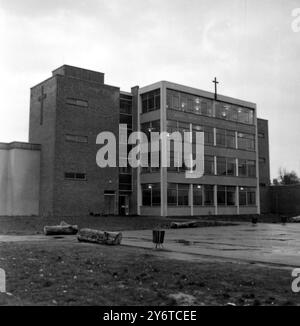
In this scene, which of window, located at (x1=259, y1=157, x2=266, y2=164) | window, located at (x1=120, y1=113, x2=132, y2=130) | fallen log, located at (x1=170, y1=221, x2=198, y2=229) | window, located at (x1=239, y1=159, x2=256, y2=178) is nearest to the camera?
fallen log, located at (x1=170, y1=221, x2=198, y2=229)

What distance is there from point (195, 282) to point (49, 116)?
145 feet

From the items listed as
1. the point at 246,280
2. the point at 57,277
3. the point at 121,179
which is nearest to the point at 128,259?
the point at 57,277

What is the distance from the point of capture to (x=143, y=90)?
5609cm

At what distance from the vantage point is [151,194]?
54.0 meters

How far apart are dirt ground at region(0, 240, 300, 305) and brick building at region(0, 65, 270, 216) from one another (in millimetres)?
37699

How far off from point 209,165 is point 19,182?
23544 millimetres

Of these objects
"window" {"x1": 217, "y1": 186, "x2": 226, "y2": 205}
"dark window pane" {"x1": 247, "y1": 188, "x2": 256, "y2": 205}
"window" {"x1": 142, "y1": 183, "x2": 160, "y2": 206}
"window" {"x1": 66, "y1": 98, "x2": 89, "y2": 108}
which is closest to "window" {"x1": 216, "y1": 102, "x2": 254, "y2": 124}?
"window" {"x1": 217, "y1": 186, "x2": 226, "y2": 205}

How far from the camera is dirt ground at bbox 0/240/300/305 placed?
716 cm

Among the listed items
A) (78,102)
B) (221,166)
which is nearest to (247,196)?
(221,166)

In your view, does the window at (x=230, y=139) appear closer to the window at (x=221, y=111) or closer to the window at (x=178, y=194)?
the window at (x=221, y=111)

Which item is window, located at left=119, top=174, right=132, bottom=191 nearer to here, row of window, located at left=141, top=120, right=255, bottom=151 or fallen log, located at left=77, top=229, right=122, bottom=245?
row of window, located at left=141, top=120, right=255, bottom=151

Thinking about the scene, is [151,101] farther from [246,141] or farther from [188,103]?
[246,141]

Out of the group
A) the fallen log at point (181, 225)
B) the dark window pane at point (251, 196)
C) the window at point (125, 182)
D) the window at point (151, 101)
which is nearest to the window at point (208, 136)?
the window at point (151, 101)
